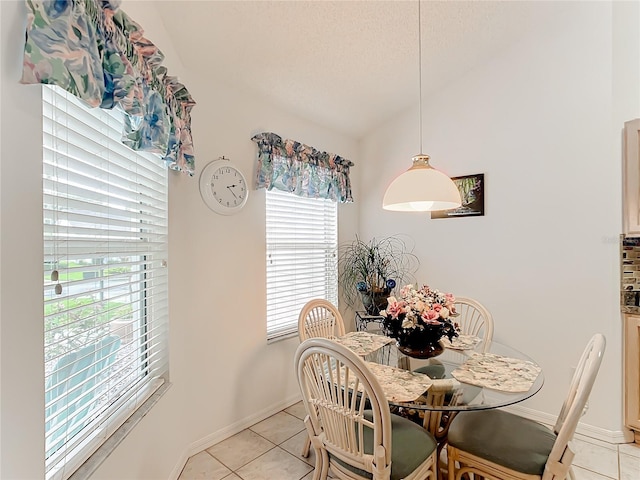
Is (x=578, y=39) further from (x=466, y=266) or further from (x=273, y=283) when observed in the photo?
(x=273, y=283)

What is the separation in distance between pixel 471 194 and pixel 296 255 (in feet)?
5.50

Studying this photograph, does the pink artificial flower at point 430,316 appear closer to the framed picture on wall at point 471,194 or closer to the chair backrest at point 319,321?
the chair backrest at point 319,321

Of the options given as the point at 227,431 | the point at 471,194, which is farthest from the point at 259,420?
the point at 471,194

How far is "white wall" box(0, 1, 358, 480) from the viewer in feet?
2.61

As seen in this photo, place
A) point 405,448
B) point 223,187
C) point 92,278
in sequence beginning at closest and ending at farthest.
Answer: point 92,278 < point 405,448 < point 223,187

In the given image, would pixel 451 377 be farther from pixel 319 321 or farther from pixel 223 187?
pixel 223 187

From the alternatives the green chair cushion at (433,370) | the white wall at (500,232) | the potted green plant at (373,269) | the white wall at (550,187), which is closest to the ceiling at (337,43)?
the white wall at (500,232)

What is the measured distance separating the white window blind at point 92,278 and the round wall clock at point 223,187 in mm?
495

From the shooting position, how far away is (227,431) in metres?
2.41

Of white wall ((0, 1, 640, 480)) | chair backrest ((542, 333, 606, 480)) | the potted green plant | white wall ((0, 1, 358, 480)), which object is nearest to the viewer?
white wall ((0, 1, 358, 480))

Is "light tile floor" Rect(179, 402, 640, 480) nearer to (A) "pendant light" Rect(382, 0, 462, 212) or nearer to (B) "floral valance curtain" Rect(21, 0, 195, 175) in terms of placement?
(A) "pendant light" Rect(382, 0, 462, 212)

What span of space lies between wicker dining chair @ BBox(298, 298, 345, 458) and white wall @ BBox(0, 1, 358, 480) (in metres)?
0.51

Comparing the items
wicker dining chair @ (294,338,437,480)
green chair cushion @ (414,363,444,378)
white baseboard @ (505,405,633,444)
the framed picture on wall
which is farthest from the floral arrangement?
white baseboard @ (505,405,633,444)

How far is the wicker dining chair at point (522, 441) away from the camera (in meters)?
1.30
